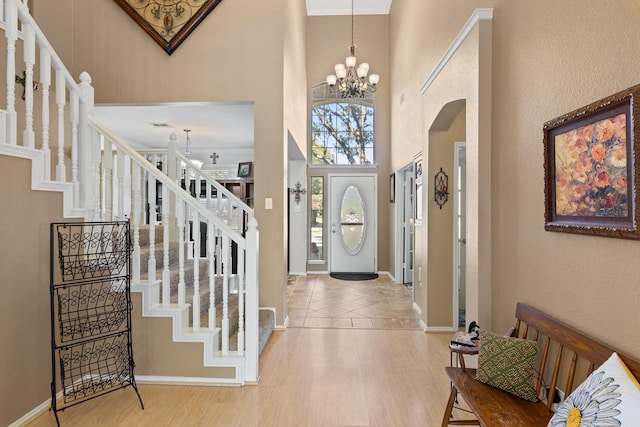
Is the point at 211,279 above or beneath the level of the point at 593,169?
beneath

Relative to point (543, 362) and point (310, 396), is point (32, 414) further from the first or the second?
point (543, 362)

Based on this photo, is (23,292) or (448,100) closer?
(23,292)

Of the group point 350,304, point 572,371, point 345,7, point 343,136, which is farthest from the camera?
point 343,136

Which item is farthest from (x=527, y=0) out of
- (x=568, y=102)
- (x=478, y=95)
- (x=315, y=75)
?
(x=315, y=75)

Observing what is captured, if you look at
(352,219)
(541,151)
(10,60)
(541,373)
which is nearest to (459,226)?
(541,151)

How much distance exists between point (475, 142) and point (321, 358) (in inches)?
85.7

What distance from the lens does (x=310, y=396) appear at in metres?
2.53

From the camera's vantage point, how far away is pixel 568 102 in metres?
1.69

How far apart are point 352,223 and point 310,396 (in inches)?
193

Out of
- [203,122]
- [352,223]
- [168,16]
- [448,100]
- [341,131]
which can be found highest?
[168,16]

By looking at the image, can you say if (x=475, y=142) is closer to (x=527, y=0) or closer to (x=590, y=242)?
(x=527, y=0)

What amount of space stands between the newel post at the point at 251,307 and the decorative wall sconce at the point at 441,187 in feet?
7.02

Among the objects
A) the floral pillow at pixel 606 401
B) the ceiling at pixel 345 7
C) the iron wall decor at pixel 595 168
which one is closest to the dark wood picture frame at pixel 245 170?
the ceiling at pixel 345 7

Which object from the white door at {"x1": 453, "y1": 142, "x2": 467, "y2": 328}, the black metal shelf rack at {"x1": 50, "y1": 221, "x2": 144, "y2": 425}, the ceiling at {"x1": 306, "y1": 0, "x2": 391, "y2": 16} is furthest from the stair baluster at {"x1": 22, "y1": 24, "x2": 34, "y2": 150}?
the ceiling at {"x1": 306, "y1": 0, "x2": 391, "y2": 16}
